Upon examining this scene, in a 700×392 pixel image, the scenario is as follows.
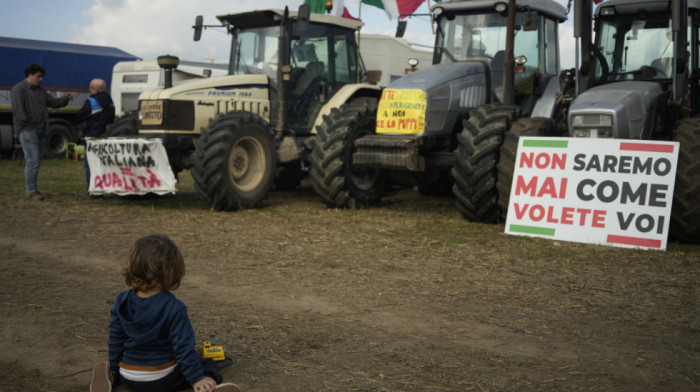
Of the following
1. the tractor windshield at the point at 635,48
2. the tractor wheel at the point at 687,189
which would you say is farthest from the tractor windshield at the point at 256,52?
the tractor wheel at the point at 687,189

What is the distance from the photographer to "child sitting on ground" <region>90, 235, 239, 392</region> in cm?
302

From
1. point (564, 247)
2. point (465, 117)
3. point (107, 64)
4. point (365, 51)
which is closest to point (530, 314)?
point (564, 247)

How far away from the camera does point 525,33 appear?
389 inches

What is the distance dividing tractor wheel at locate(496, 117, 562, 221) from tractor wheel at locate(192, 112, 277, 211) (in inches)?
135

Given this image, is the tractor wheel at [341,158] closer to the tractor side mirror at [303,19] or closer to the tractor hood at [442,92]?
the tractor hood at [442,92]

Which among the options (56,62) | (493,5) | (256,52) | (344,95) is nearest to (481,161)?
(493,5)

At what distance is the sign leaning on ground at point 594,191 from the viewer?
697 centimetres

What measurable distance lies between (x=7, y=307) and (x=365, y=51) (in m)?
16.2

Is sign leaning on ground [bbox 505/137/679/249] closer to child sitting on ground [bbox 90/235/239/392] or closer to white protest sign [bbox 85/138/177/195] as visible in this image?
white protest sign [bbox 85/138/177/195]

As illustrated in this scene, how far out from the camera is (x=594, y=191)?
729 cm

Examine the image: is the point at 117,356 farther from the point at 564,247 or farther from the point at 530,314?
the point at 564,247

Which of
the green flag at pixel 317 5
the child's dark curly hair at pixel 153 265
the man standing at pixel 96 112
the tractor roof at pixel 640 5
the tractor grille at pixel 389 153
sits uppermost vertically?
the green flag at pixel 317 5

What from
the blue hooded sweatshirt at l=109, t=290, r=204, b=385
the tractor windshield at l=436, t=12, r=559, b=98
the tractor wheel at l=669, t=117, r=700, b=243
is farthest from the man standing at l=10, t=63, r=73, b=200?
the tractor wheel at l=669, t=117, r=700, b=243

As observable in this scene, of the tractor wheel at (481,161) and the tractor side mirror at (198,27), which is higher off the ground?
the tractor side mirror at (198,27)
